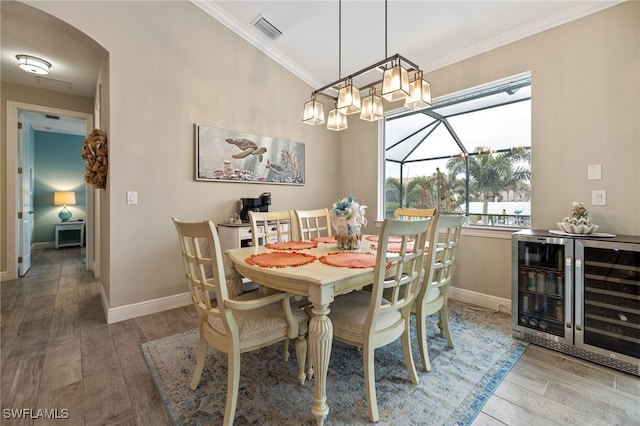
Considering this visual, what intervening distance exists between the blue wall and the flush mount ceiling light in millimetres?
3888

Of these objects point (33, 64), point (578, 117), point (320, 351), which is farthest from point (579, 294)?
point (33, 64)

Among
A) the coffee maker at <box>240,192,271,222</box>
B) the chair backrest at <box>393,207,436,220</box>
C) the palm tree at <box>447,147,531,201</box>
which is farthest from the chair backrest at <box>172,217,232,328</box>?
the palm tree at <box>447,147,531,201</box>

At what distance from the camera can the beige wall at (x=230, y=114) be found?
85.7 inches

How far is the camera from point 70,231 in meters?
6.26

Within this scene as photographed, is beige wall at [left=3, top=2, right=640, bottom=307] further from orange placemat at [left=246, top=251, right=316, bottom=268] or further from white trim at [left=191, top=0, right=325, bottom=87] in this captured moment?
orange placemat at [left=246, top=251, right=316, bottom=268]

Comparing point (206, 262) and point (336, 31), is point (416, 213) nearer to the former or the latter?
point (206, 262)

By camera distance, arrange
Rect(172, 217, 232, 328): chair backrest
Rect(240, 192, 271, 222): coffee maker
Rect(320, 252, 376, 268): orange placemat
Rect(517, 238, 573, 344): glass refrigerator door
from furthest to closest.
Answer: Rect(240, 192, 271, 222): coffee maker
Rect(517, 238, 573, 344): glass refrigerator door
Rect(320, 252, 376, 268): orange placemat
Rect(172, 217, 232, 328): chair backrest

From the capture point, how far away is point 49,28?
2.56 metres

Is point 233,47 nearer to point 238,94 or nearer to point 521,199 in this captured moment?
point 238,94

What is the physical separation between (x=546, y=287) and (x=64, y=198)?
8.61 metres

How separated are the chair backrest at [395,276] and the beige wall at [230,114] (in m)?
1.80

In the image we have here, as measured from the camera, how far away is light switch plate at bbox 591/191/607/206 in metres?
2.21

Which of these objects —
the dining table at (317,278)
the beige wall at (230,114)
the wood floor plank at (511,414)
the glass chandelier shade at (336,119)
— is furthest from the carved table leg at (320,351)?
the beige wall at (230,114)

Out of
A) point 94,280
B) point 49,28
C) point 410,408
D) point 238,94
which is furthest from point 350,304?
point 94,280
